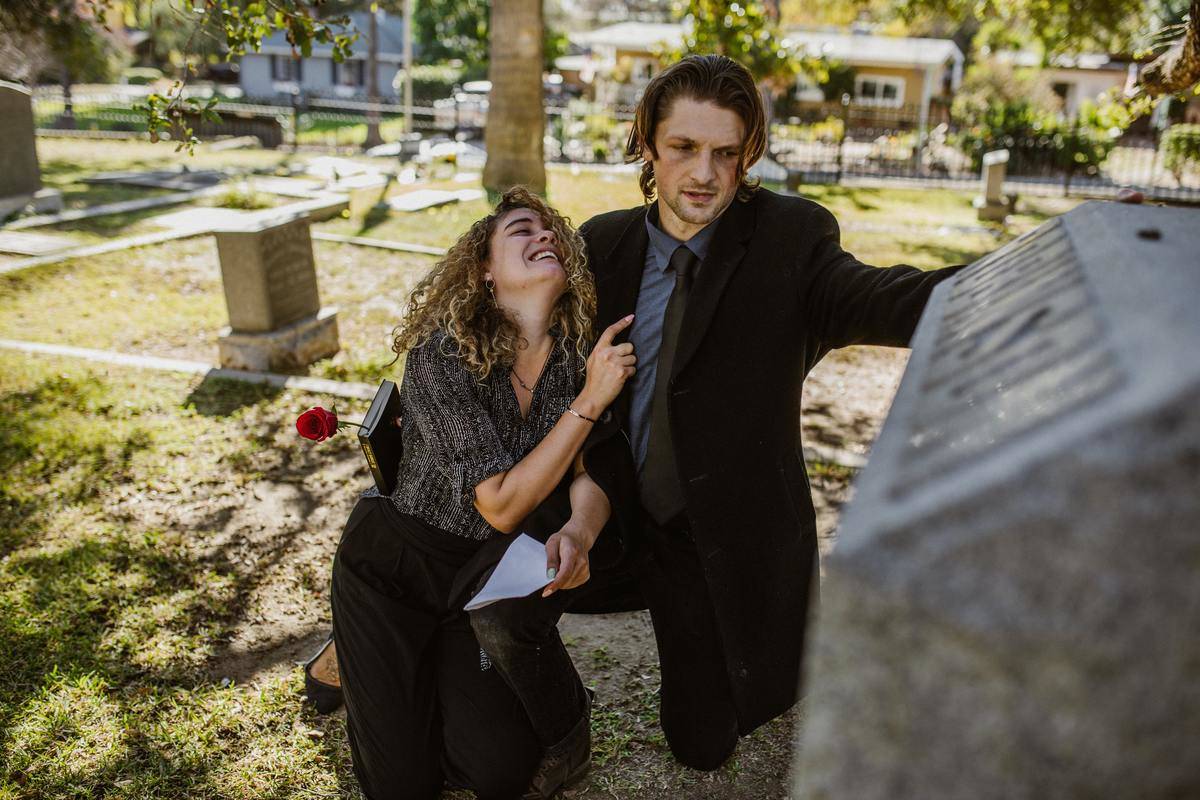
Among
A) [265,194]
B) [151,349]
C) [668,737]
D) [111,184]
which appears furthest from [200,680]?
[111,184]

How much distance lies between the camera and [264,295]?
648 cm

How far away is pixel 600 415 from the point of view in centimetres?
268

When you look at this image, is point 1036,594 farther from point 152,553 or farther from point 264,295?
point 264,295

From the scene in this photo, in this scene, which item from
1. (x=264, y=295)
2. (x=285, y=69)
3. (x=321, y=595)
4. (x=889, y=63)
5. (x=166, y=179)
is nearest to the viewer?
(x=321, y=595)

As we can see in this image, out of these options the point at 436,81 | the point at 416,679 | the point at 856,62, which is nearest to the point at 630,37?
the point at 856,62

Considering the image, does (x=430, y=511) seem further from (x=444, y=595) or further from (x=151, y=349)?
(x=151, y=349)

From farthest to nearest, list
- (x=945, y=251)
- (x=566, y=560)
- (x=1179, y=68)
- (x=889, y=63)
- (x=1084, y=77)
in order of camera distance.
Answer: (x=1084, y=77) → (x=889, y=63) → (x=945, y=251) → (x=1179, y=68) → (x=566, y=560)

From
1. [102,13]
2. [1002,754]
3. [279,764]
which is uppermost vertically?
[102,13]

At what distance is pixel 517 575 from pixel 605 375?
0.61 meters

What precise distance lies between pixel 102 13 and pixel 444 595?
10.6 ft

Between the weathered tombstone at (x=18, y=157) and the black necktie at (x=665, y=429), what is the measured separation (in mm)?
11181

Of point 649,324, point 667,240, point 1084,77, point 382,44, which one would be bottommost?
point 649,324

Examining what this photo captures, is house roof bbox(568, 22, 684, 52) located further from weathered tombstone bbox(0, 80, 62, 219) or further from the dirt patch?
the dirt patch

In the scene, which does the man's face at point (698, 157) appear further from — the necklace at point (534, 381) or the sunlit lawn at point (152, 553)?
the sunlit lawn at point (152, 553)
